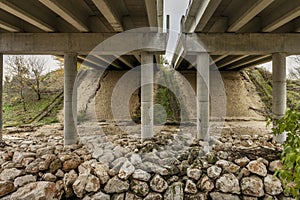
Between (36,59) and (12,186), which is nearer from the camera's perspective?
(12,186)

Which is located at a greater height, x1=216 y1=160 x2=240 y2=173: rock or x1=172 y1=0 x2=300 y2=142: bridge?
x1=172 y1=0 x2=300 y2=142: bridge

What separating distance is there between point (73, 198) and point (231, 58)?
1011cm

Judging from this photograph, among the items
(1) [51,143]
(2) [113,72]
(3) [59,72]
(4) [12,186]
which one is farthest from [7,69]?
(4) [12,186]

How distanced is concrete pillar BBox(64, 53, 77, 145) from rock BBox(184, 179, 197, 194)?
14.3 feet

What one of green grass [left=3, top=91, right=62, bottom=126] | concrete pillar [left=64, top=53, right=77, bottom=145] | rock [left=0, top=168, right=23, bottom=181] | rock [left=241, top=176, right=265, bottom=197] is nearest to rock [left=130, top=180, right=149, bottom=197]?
rock [left=241, top=176, right=265, bottom=197]

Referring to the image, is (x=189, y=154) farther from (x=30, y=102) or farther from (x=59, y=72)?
(x=59, y=72)

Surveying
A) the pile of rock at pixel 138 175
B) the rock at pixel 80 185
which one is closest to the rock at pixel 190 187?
the pile of rock at pixel 138 175

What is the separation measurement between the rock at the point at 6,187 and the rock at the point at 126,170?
2519 millimetres

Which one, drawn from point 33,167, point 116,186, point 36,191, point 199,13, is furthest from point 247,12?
point 33,167

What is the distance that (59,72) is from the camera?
2059 cm

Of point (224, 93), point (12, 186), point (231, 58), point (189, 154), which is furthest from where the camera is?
point (224, 93)

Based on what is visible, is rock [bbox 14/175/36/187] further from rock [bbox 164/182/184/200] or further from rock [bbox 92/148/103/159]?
rock [bbox 164/182/184/200]

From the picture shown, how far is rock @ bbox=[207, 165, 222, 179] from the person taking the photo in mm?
5816

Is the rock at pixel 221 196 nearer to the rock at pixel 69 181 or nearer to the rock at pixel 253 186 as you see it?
the rock at pixel 253 186
